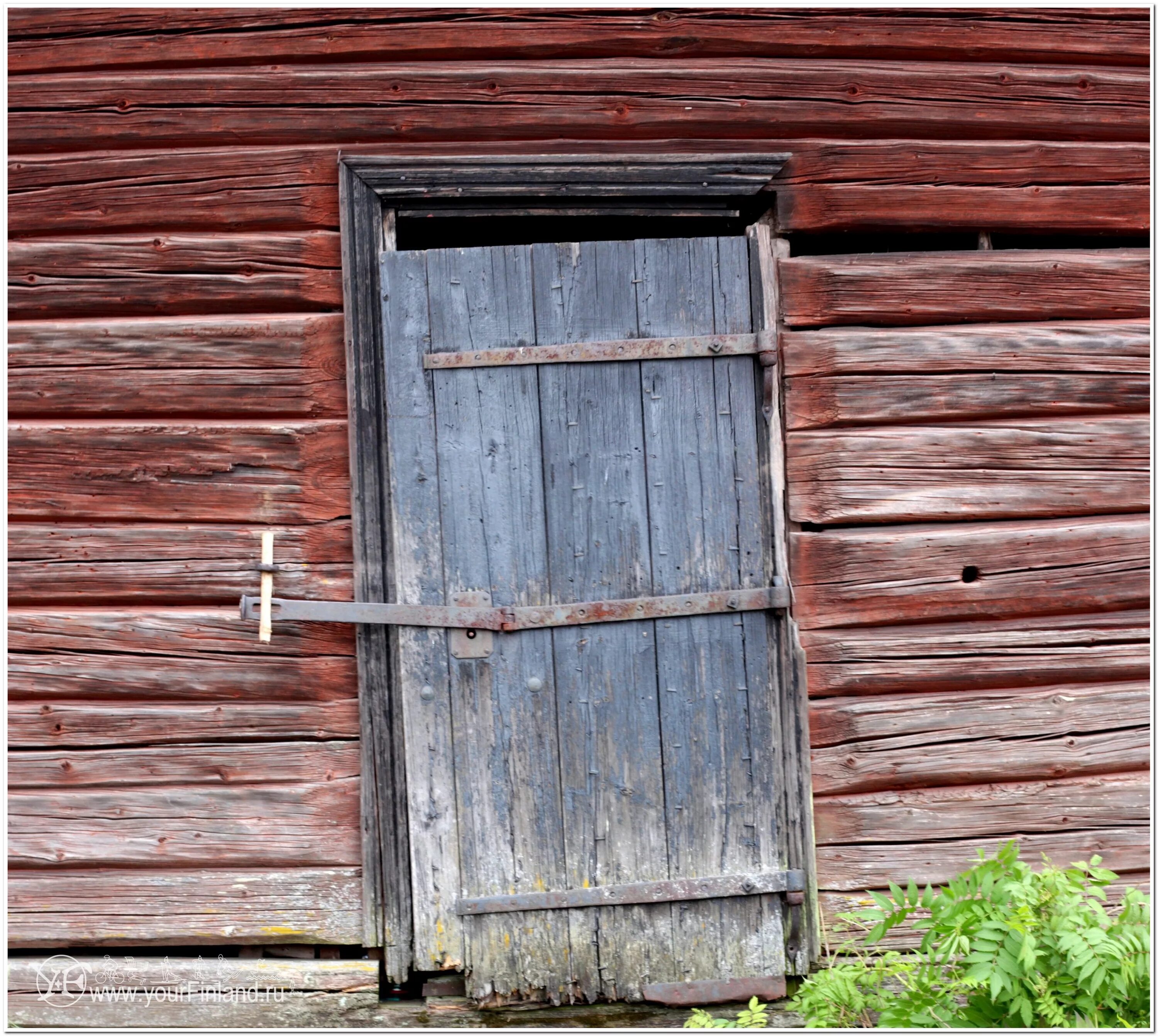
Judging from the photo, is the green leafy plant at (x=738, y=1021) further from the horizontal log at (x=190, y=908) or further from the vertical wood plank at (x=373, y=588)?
the horizontal log at (x=190, y=908)

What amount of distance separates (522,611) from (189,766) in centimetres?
104

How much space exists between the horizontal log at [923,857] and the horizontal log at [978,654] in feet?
1.41

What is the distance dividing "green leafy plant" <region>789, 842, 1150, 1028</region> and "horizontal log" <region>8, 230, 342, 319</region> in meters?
2.17

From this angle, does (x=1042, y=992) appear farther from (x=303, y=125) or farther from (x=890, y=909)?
(x=303, y=125)

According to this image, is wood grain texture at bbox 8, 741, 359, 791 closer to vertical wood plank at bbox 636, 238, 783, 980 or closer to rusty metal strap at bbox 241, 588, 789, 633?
rusty metal strap at bbox 241, 588, 789, 633

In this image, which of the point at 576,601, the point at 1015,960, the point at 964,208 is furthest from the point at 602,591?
the point at 964,208

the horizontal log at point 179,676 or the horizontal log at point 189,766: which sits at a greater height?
the horizontal log at point 179,676

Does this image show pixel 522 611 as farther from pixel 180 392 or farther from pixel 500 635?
pixel 180 392

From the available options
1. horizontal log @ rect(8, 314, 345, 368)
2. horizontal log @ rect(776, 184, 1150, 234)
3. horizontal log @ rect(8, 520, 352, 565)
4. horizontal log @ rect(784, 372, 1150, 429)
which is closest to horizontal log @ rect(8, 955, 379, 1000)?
horizontal log @ rect(8, 520, 352, 565)

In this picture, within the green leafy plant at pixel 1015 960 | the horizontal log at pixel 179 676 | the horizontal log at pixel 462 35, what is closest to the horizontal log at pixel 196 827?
the horizontal log at pixel 179 676

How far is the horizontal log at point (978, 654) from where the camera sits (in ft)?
8.40

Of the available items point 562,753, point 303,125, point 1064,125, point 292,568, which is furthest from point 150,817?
point 1064,125

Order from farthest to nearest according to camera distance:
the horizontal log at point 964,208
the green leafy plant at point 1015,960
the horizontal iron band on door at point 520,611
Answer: the horizontal log at point 964,208
the horizontal iron band on door at point 520,611
the green leafy plant at point 1015,960

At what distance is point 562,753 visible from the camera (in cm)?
251
